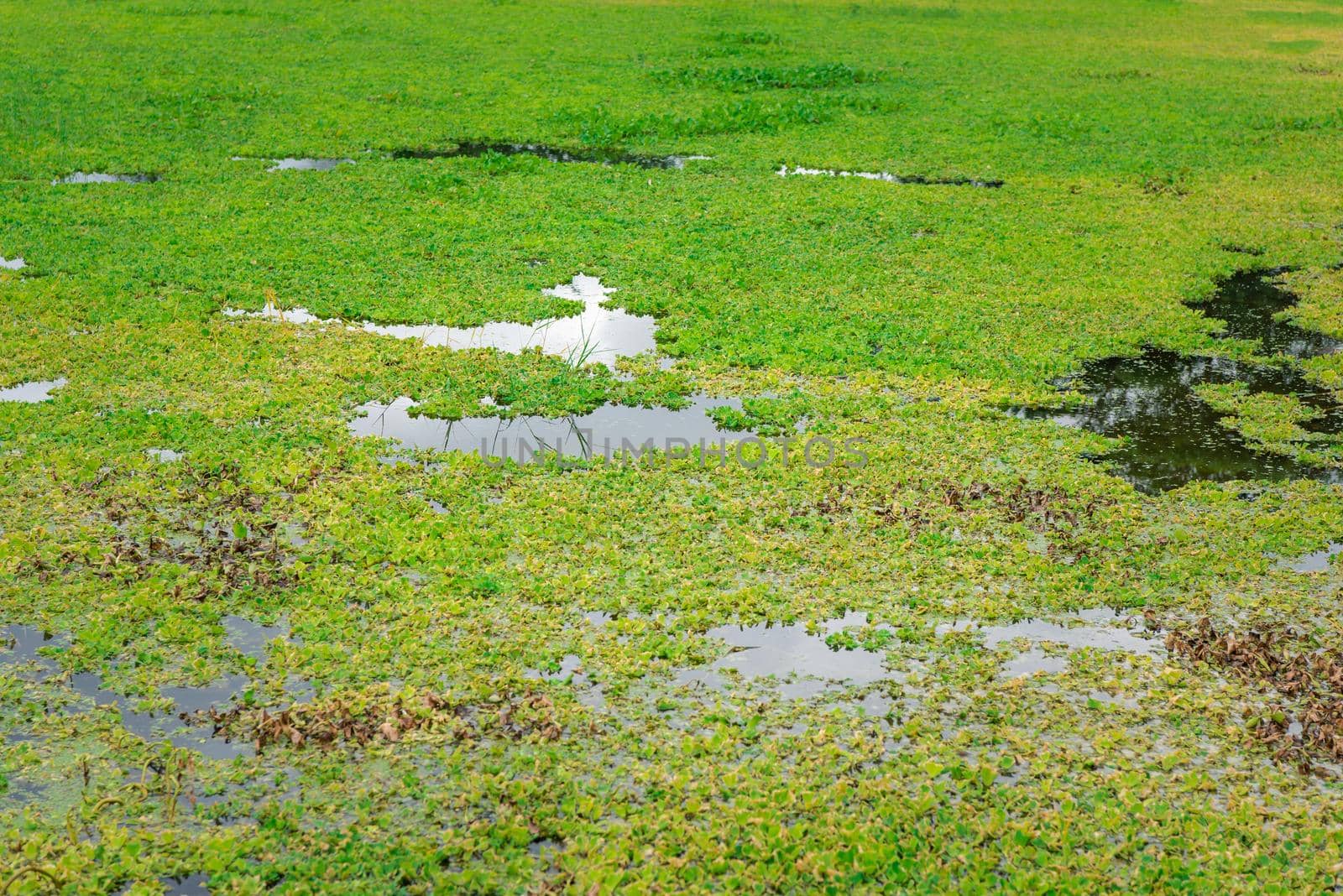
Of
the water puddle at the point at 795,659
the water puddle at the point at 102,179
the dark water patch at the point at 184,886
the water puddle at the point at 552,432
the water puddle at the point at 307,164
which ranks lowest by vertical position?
the dark water patch at the point at 184,886

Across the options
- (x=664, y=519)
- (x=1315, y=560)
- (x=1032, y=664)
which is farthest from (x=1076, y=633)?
(x=664, y=519)

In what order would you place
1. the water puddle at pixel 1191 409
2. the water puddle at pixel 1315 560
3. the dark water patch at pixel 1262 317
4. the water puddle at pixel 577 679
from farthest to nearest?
the dark water patch at pixel 1262 317 → the water puddle at pixel 1191 409 → the water puddle at pixel 1315 560 → the water puddle at pixel 577 679

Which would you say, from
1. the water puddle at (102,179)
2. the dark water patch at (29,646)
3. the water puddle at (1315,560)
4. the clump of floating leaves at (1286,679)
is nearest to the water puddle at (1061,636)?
the clump of floating leaves at (1286,679)

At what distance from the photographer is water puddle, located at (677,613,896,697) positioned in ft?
21.2

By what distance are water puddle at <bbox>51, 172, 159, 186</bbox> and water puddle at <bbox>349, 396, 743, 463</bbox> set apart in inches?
310

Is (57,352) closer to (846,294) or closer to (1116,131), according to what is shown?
(846,294)

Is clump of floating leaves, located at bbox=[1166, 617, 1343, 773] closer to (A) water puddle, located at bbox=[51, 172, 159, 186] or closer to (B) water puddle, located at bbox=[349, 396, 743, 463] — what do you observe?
(B) water puddle, located at bbox=[349, 396, 743, 463]

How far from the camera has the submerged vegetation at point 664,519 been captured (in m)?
5.43

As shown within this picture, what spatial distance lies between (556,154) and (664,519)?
1039 centimetres

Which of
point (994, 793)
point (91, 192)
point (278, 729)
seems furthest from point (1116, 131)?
point (278, 729)

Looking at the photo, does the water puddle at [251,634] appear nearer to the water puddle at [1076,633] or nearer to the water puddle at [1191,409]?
the water puddle at [1076,633]

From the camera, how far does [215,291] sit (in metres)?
11.5

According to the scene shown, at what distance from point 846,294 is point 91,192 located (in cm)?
904

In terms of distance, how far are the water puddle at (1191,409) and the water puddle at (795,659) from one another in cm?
301
